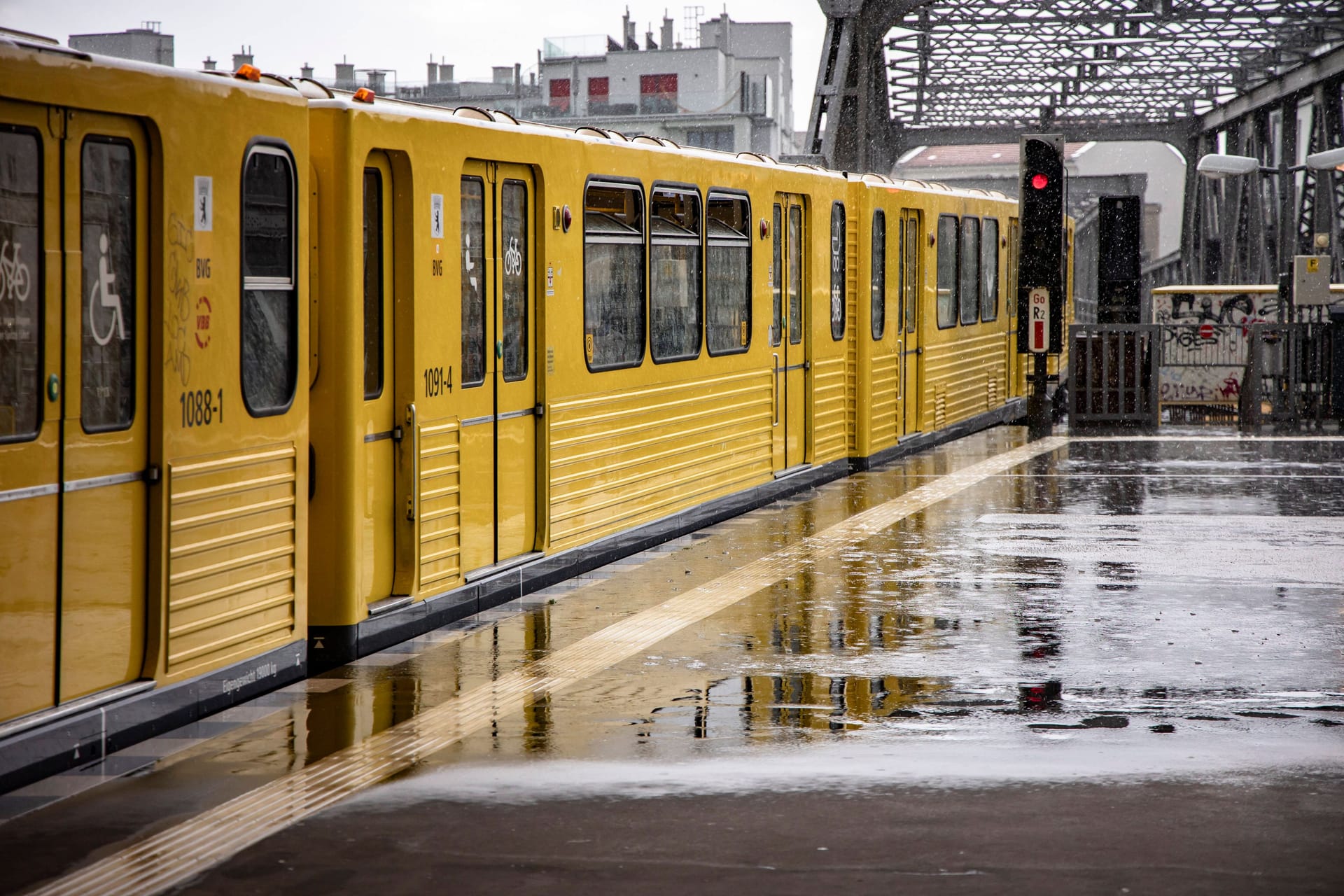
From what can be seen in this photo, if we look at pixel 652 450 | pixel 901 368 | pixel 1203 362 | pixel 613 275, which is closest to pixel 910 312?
pixel 901 368

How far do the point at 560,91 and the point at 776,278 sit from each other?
7422 cm

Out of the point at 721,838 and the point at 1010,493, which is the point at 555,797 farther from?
the point at 1010,493

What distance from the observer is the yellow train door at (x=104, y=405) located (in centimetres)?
548

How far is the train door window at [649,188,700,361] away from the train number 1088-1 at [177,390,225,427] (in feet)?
15.7

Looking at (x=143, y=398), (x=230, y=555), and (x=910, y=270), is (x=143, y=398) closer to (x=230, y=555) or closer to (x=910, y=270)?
(x=230, y=555)

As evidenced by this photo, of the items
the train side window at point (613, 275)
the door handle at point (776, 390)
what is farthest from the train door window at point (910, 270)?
the train side window at point (613, 275)

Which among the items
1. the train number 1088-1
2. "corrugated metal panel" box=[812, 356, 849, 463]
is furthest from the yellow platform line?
"corrugated metal panel" box=[812, 356, 849, 463]

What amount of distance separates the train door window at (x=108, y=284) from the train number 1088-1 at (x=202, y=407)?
27 cm

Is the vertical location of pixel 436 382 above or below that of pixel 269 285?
below

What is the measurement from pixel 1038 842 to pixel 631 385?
601 cm

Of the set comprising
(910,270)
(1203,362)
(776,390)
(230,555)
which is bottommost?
(230,555)

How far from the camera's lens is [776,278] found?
13297 millimetres

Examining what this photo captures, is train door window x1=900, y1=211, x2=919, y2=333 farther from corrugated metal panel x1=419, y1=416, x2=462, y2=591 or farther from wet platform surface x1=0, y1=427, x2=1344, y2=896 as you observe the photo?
corrugated metal panel x1=419, y1=416, x2=462, y2=591

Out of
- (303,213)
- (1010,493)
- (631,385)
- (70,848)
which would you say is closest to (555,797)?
(70,848)
